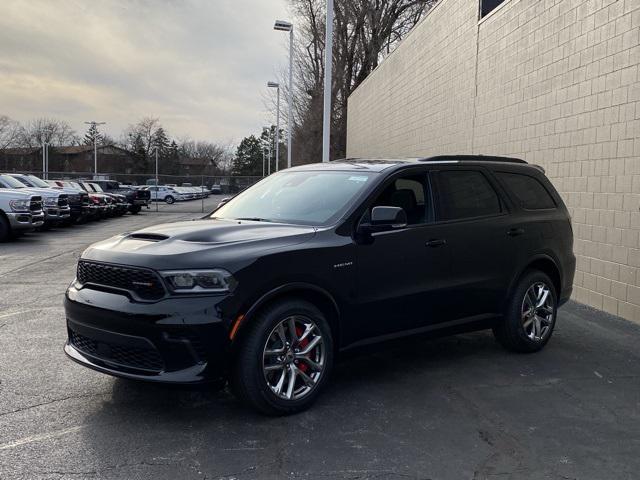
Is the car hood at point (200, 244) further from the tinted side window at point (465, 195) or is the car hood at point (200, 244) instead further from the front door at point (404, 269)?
the tinted side window at point (465, 195)

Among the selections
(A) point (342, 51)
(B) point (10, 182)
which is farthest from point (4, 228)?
(A) point (342, 51)

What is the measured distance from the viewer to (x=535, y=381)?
16.9 ft

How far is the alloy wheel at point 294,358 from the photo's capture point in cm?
417

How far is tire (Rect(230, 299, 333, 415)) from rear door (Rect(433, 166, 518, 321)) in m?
1.42

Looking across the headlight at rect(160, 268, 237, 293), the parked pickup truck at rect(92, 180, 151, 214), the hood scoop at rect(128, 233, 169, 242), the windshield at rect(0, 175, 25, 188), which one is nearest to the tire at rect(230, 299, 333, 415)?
the headlight at rect(160, 268, 237, 293)

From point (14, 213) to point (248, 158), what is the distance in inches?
4384

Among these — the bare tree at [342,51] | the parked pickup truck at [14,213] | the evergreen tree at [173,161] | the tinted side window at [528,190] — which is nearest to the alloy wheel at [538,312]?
the tinted side window at [528,190]

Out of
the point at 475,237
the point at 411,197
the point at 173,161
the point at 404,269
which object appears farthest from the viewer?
the point at 173,161

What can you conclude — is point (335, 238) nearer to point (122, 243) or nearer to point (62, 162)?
point (122, 243)

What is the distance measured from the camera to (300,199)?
522 cm

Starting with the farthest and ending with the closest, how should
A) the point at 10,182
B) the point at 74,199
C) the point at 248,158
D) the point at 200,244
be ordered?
the point at 248,158
the point at 74,199
the point at 10,182
the point at 200,244

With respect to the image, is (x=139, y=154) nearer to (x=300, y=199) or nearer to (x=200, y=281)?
(x=300, y=199)

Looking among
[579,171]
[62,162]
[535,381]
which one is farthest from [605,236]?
[62,162]

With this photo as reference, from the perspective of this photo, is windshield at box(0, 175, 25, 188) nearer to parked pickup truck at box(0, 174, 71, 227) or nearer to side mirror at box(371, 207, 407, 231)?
parked pickup truck at box(0, 174, 71, 227)
